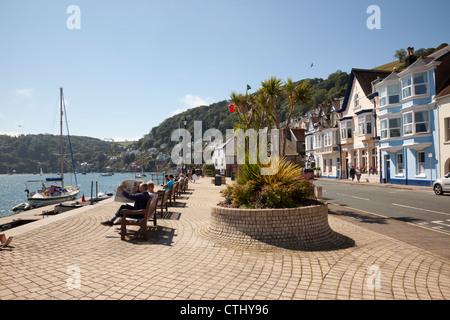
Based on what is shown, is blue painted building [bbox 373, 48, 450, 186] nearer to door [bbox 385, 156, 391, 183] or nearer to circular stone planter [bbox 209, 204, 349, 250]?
door [bbox 385, 156, 391, 183]

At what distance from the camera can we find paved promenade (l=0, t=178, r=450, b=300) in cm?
378

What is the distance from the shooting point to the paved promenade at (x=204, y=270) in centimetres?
378

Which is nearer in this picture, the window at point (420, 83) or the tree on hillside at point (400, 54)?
the window at point (420, 83)

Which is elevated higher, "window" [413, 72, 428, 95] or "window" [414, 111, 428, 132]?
"window" [413, 72, 428, 95]

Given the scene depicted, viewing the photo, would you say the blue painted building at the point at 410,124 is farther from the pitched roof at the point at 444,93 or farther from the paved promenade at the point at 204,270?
the paved promenade at the point at 204,270

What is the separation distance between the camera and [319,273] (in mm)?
4516

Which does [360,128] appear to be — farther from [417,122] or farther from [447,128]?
[447,128]

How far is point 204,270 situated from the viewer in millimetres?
4648

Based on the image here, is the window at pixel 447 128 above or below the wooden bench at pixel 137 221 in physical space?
above

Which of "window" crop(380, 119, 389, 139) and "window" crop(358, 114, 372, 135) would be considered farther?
"window" crop(358, 114, 372, 135)

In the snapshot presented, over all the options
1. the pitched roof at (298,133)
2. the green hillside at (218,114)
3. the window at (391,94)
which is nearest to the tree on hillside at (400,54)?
the green hillside at (218,114)

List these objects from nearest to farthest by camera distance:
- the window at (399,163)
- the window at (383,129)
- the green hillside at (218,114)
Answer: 1. the window at (399,163)
2. the window at (383,129)
3. the green hillside at (218,114)

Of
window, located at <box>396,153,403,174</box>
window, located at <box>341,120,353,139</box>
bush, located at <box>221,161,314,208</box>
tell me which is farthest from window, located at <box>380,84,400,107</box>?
bush, located at <box>221,161,314,208</box>
